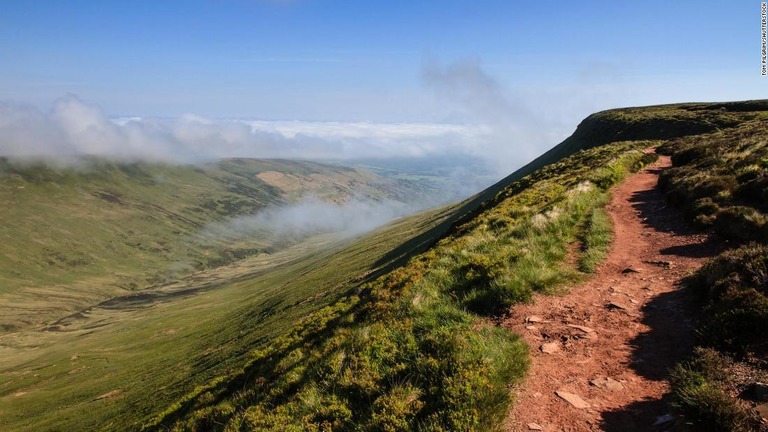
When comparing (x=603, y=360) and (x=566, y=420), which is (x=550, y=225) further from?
(x=566, y=420)

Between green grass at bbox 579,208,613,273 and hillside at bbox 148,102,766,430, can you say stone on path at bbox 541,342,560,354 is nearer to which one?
hillside at bbox 148,102,766,430

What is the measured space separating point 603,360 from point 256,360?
67.3 ft

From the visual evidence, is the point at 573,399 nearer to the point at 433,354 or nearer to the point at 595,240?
the point at 433,354

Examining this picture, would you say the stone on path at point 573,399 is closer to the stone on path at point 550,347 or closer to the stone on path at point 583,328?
the stone on path at point 550,347

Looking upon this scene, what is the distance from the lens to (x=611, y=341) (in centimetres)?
1028

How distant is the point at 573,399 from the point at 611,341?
2.78 meters

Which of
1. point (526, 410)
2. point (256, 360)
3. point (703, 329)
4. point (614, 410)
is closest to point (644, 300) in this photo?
point (703, 329)

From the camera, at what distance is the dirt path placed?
26.0 ft

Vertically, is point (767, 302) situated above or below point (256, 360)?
above

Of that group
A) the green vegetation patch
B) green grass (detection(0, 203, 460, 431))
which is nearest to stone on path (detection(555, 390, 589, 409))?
the green vegetation patch

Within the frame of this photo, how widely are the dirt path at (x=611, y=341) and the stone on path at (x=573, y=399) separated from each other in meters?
0.02

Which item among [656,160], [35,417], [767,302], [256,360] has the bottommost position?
[35,417]

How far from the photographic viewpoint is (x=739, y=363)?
784cm

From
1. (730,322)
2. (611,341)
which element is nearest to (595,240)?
(611,341)
